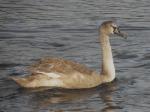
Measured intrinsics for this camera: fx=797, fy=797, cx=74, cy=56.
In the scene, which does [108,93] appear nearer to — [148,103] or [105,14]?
[148,103]

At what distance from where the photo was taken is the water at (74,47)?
680 inches

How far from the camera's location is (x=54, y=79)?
1836cm

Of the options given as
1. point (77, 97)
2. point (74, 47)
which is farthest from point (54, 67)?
point (74, 47)

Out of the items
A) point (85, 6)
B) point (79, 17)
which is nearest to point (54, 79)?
point (79, 17)

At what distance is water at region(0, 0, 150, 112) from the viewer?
1728 centimetres

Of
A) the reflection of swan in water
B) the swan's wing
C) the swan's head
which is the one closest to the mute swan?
the swan's wing

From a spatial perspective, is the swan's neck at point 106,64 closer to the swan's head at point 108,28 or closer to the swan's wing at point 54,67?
the swan's head at point 108,28

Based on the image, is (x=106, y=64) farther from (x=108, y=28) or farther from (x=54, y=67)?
(x=54, y=67)

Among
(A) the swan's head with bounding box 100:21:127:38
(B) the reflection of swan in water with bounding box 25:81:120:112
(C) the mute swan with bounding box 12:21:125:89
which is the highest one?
(A) the swan's head with bounding box 100:21:127:38

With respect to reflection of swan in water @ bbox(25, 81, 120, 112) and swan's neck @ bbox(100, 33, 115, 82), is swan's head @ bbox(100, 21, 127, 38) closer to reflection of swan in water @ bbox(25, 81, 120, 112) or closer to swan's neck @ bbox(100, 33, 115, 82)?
swan's neck @ bbox(100, 33, 115, 82)

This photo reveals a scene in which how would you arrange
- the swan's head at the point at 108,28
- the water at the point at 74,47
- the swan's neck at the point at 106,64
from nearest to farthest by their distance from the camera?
the water at the point at 74,47 < the swan's neck at the point at 106,64 < the swan's head at the point at 108,28

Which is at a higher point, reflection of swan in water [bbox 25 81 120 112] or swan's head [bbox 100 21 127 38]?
swan's head [bbox 100 21 127 38]

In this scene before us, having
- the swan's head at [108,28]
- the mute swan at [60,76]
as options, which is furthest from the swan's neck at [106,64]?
the swan's head at [108,28]

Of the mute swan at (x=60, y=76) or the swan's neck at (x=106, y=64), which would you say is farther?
the swan's neck at (x=106, y=64)
